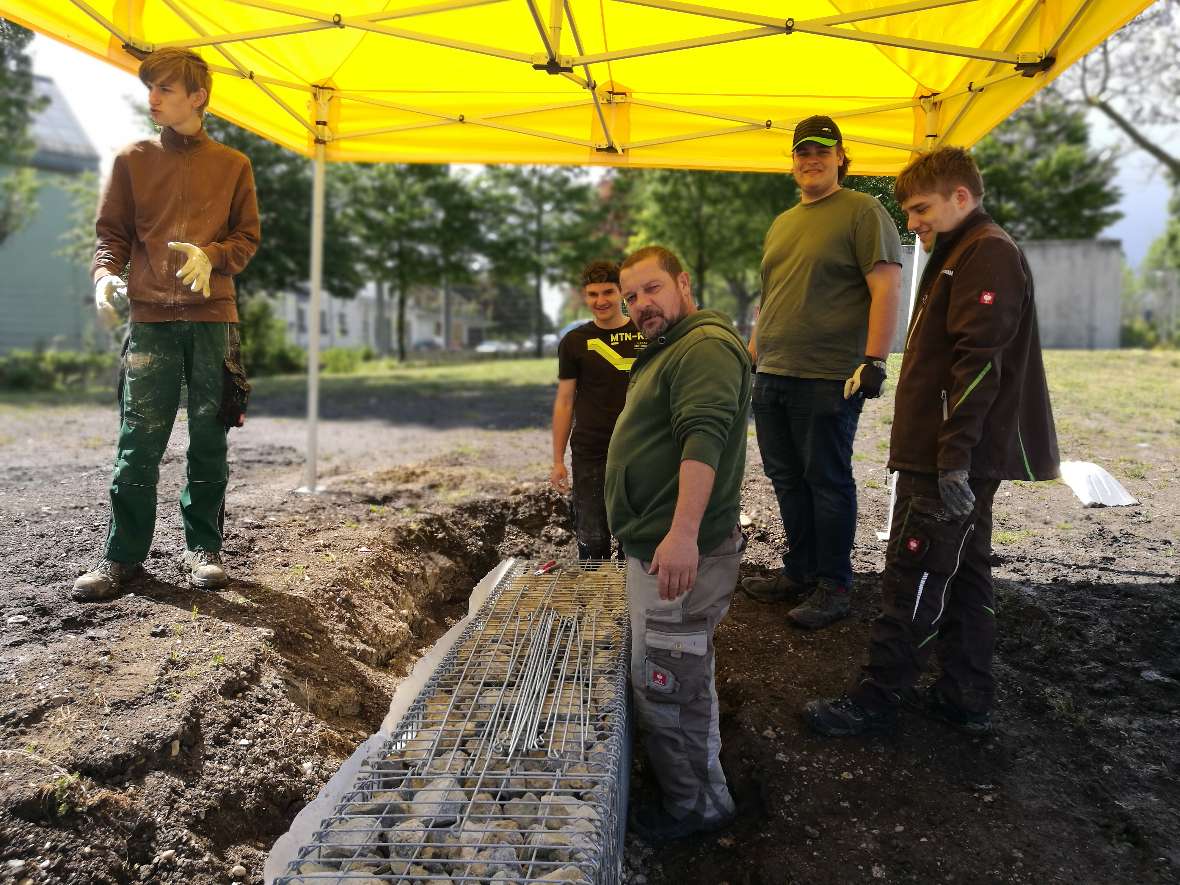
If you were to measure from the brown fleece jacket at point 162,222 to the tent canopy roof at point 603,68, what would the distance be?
33.8 inches

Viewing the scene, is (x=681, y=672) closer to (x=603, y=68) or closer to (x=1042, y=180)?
(x=603, y=68)

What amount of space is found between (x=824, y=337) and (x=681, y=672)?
178 cm

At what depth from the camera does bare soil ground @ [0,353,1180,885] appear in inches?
99.0

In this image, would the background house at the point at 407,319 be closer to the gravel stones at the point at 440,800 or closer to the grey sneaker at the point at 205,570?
the grey sneaker at the point at 205,570

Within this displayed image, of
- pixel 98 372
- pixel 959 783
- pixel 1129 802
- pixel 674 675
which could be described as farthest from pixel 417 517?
pixel 98 372

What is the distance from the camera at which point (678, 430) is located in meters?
2.48

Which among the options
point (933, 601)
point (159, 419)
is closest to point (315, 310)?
point (159, 419)

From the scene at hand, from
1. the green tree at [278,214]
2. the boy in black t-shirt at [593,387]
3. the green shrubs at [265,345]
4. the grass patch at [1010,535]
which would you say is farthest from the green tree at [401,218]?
the grass patch at [1010,535]

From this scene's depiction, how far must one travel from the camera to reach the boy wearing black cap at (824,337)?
3.52 m

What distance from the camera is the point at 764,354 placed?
384 cm

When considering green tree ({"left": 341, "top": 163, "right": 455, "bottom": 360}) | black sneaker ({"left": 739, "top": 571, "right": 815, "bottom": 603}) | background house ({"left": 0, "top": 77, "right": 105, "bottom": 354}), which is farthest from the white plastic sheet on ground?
background house ({"left": 0, "top": 77, "right": 105, "bottom": 354})

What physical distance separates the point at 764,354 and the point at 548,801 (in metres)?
2.35

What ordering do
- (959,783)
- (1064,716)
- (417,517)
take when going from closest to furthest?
(959,783)
(1064,716)
(417,517)

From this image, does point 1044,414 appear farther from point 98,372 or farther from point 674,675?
point 98,372
